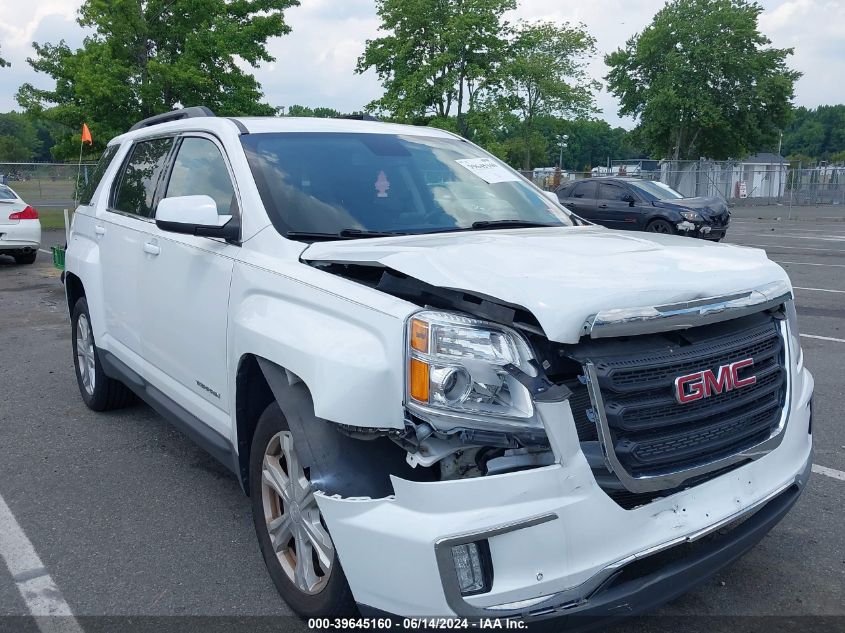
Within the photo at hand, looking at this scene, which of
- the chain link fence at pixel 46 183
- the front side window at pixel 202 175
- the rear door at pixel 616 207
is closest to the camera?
the front side window at pixel 202 175

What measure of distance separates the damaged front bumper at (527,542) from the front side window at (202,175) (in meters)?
1.75

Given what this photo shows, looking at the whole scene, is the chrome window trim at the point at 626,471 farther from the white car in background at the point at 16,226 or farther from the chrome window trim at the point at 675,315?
the white car in background at the point at 16,226

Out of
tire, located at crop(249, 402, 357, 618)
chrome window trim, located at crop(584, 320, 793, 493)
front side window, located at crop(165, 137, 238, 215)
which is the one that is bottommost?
tire, located at crop(249, 402, 357, 618)

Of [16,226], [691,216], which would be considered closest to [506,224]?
[16,226]

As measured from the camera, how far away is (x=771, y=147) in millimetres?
49781

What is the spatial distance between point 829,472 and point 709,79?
4655 cm

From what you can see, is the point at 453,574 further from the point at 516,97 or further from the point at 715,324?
the point at 516,97

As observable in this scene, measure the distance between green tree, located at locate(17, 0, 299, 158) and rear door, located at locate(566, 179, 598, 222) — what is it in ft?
36.1

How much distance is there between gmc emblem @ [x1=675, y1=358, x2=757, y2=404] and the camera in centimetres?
236

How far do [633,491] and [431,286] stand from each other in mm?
867

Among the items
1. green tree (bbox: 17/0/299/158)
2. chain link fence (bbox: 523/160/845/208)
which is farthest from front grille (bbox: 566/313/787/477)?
chain link fence (bbox: 523/160/845/208)

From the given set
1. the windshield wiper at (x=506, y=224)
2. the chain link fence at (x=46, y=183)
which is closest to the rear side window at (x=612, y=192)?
the windshield wiper at (x=506, y=224)

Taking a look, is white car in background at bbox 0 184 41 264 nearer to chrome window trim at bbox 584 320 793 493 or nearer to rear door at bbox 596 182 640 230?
rear door at bbox 596 182 640 230

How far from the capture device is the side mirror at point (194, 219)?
3.22 m
